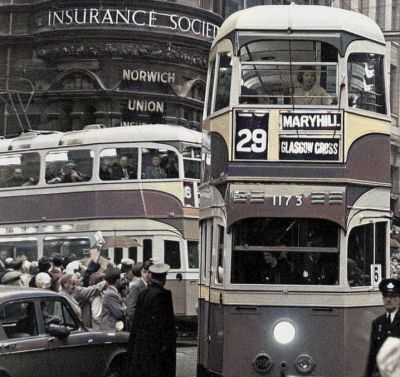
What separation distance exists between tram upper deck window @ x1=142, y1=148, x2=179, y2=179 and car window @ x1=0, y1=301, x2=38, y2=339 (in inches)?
520

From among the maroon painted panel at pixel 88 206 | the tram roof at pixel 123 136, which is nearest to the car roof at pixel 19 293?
the maroon painted panel at pixel 88 206

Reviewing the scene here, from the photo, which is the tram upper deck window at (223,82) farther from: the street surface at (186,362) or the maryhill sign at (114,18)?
the maryhill sign at (114,18)

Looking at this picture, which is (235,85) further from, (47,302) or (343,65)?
(47,302)

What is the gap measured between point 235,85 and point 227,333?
290 centimetres

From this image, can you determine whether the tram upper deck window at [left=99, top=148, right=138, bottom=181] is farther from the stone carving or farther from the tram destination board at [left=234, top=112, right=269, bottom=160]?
the tram destination board at [left=234, top=112, right=269, bottom=160]

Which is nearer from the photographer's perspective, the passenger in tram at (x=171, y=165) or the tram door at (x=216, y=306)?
the tram door at (x=216, y=306)

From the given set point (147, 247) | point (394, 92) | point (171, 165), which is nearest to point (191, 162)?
point (171, 165)

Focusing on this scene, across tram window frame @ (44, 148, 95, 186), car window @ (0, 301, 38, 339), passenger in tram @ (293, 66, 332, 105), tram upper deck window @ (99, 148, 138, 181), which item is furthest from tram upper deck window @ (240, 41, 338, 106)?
tram window frame @ (44, 148, 95, 186)

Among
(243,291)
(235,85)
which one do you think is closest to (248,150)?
(235,85)

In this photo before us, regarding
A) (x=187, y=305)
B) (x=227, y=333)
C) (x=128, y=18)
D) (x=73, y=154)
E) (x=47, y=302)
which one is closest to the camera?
(x=47, y=302)

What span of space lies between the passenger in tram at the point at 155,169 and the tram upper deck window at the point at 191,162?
0.55 metres

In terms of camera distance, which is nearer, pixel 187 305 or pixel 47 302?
pixel 47 302

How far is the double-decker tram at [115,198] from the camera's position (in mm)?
23781

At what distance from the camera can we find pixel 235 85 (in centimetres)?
1241
